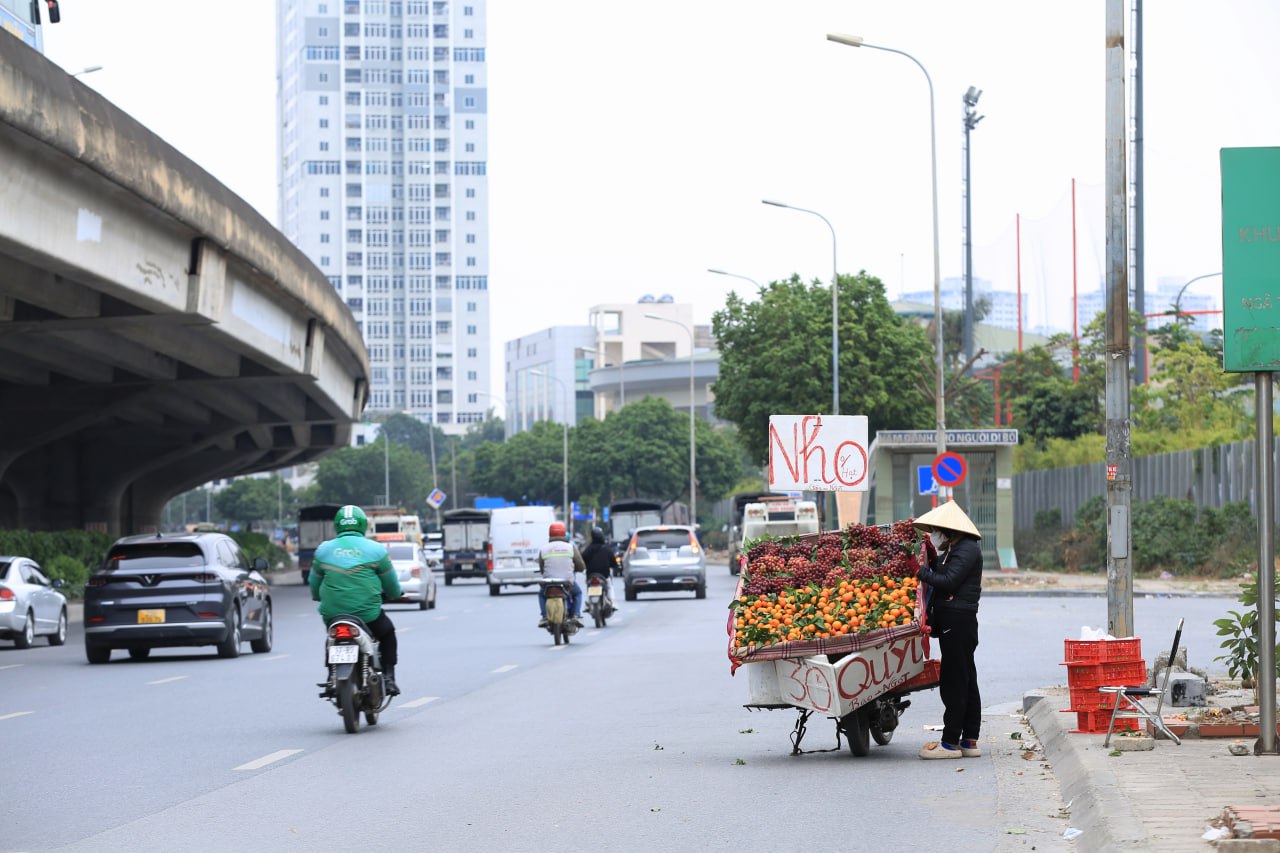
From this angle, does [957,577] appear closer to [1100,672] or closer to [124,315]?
[1100,672]

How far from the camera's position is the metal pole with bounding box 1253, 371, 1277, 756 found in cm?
1035

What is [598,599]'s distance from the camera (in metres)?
30.1

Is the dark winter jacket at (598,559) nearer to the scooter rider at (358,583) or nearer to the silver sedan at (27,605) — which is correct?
the silver sedan at (27,605)

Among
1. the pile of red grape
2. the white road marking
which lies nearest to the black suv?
the white road marking

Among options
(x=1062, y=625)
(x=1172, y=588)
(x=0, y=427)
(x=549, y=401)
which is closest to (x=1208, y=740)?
(x=1062, y=625)

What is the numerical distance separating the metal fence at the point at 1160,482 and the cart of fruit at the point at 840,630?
23766mm

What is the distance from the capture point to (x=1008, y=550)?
46.9 meters

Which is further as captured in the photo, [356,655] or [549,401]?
[549,401]

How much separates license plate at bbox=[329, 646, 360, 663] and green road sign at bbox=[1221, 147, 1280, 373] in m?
6.86

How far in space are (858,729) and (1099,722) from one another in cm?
153

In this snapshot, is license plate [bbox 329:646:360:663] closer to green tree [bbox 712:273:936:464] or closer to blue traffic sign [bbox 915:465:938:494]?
blue traffic sign [bbox 915:465:938:494]

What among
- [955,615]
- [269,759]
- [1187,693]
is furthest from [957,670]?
[269,759]

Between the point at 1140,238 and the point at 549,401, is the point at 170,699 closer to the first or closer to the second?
the point at 1140,238

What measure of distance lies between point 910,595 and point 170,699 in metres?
8.76
